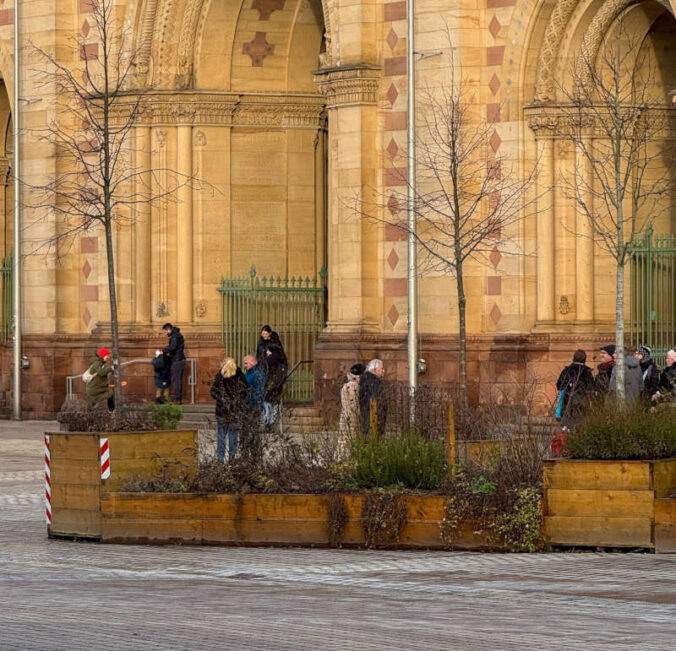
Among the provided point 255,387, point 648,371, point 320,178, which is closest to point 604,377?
point 648,371

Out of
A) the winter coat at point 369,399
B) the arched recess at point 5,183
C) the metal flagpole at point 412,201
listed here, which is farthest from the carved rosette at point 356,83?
the arched recess at point 5,183

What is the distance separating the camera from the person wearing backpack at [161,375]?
39.6m

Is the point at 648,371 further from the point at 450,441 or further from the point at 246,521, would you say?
the point at 246,521

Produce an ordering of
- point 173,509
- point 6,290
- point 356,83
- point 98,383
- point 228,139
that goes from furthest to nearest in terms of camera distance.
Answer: point 6,290
point 228,139
point 98,383
point 356,83
point 173,509

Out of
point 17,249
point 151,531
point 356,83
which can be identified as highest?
point 356,83

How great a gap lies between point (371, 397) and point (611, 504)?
5322 millimetres

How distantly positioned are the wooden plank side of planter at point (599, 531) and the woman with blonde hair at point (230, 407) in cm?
367

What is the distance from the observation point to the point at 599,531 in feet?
60.3

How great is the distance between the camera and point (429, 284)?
35.5 m

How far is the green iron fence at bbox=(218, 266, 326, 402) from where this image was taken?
40.4m

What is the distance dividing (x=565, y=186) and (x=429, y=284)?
291cm

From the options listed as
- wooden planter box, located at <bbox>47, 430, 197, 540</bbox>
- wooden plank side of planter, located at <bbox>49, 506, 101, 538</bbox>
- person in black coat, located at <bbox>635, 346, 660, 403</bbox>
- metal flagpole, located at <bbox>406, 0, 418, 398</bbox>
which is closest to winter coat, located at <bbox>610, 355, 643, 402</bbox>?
person in black coat, located at <bbox>635, 346, 660, 403</bbox>

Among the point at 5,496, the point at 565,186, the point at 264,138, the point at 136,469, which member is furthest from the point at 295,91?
the point at 136,469

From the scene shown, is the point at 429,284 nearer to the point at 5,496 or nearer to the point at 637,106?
the point at 637,106
